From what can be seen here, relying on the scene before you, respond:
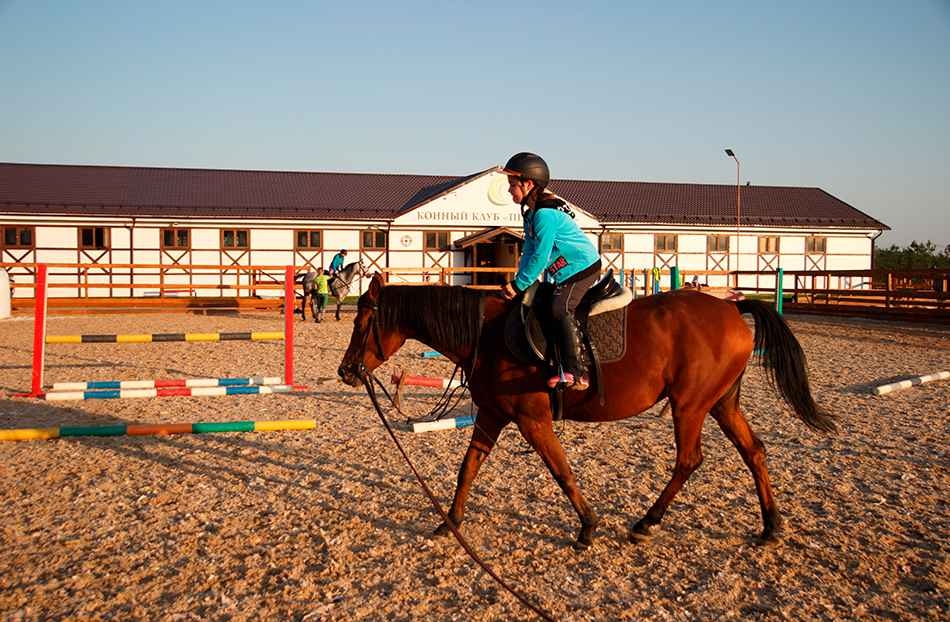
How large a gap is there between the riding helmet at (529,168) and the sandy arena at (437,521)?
2.31 meters

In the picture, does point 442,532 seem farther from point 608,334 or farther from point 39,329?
point 39,329

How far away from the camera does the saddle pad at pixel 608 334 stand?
15.9 feet

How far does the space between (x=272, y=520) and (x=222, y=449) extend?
2233 millimetres

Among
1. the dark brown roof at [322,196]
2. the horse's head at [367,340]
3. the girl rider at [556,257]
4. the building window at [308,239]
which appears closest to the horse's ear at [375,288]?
the horse's head at [367,340]

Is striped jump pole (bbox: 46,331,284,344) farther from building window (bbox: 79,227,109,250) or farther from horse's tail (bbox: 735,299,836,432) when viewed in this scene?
building window (bbox: 79,227,109,250)

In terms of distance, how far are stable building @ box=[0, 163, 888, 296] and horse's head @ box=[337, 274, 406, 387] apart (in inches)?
1034

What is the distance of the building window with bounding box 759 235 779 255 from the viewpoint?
136ft

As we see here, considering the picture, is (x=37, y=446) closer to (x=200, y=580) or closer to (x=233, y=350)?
(x=200, y=580)

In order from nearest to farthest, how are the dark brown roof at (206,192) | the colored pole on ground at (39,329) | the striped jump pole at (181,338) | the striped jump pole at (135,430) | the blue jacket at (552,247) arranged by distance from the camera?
1. the blue jacket at (552,247)
2. the striped jump pole at (135,430)
3. the colored pole on ground at (39,329)
4. the striped jump pole at (181,338)
5. the dark brown roof at (206,192)

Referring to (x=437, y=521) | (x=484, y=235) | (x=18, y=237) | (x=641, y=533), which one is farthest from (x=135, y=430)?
(x=18, y=237)

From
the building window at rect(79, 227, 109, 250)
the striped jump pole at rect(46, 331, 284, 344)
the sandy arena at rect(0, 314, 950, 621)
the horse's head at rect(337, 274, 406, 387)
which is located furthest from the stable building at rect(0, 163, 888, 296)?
the horse's head at rect(337, 274, 406, 387)

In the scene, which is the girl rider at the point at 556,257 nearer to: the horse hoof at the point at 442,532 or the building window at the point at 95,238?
the horse hoof at the point at 442,532

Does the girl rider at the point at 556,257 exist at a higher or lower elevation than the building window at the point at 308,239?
lower

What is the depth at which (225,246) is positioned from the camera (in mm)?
36188
